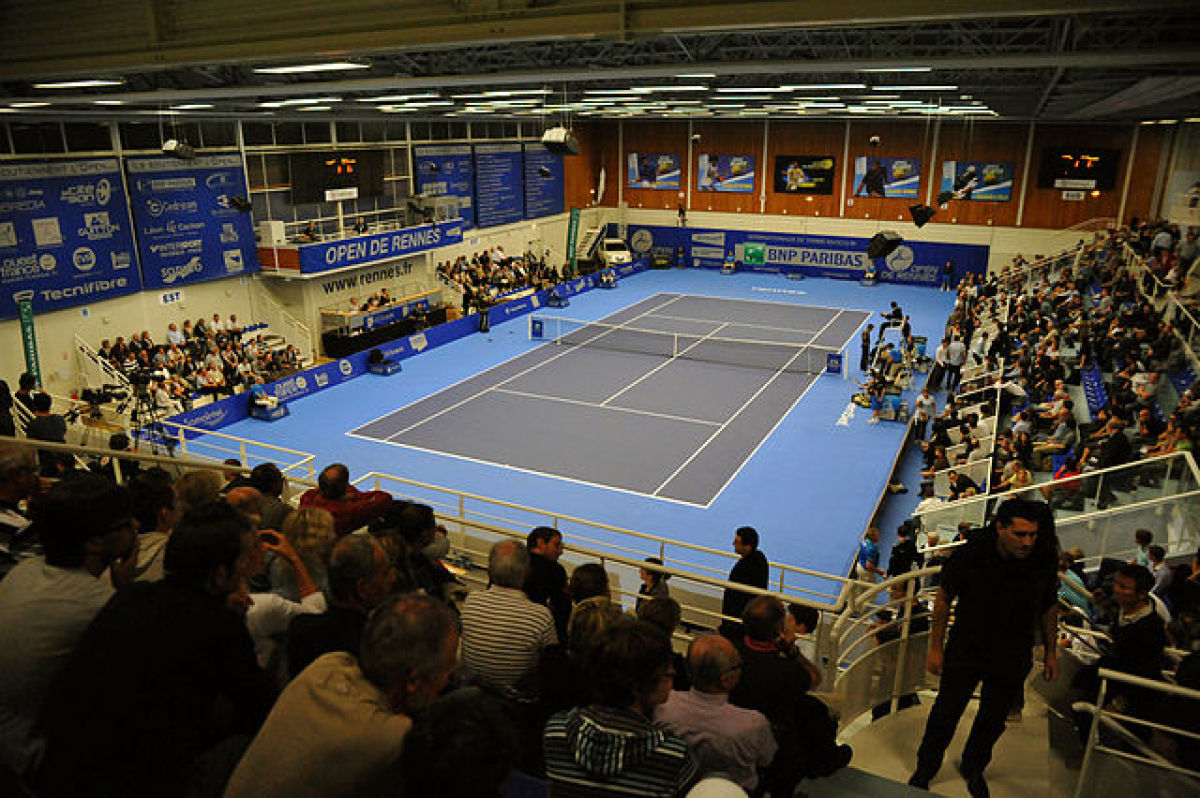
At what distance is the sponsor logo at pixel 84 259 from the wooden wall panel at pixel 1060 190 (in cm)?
3834

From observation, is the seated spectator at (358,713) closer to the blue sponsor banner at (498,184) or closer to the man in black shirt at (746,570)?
the man in black shirt at (746,570)

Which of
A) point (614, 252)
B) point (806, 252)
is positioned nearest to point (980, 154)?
point (806, 252)

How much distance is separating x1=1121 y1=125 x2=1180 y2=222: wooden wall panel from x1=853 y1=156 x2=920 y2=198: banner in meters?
9.12

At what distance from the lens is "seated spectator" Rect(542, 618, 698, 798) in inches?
107

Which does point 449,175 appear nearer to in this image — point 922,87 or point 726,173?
point 726,173

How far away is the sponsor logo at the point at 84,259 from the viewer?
2192cm

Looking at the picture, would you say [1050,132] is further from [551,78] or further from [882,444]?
[551,78]

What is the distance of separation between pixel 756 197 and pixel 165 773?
44476 mm

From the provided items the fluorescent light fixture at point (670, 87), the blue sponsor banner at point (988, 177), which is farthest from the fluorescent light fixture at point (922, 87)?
the blue sponsor banner at point (988, 177)

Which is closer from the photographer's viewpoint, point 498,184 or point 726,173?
point 498,184

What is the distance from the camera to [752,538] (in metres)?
7.30

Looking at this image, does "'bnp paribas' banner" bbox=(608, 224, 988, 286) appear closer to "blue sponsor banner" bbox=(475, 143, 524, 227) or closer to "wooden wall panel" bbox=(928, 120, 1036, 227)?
"wooden wall panel" bbox=(928, 120, 1036, 227)

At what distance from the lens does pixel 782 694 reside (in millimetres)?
3945

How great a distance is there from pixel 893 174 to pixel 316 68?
35.6 m
